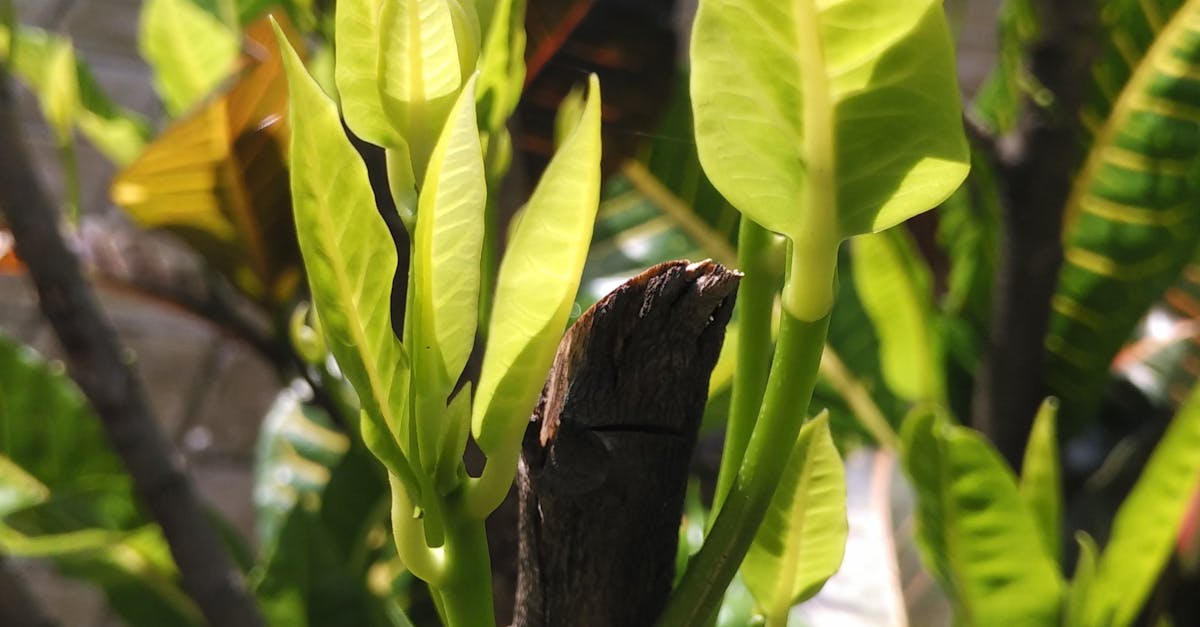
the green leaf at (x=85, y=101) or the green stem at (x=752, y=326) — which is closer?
the green stem at (x=752, y=326)

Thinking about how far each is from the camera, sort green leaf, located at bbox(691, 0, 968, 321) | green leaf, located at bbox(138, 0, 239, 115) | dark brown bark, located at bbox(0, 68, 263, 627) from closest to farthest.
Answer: green leaf, located at bbox(691, 0, 968, 321) < dark brown bark, located at bbox(0, 68, 263, 627) < green leaf, located at bbox(138, 0, 239, 115)

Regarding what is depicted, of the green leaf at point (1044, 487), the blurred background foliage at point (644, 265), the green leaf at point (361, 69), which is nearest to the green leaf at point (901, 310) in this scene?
the blurred background foliage at point (644, 265)

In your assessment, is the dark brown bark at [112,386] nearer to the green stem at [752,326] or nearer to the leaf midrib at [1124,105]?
the green stem at [752,326]

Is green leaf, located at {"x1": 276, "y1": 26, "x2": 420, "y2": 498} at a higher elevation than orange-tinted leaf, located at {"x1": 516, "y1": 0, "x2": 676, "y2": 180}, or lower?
higher

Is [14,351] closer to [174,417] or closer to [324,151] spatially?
[324,151]

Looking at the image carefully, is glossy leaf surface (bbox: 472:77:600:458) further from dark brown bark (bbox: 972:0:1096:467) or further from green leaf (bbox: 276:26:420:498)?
dark brown bark (bbox: 972:0:1096:467)

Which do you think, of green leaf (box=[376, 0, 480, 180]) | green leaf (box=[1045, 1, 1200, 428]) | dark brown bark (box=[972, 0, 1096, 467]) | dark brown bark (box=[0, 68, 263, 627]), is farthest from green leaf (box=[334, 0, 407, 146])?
green leaf (box=[1045, 1, 1200, 428])

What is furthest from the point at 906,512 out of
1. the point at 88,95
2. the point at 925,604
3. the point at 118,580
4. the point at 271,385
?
the point at 271,385
